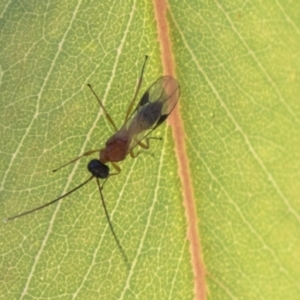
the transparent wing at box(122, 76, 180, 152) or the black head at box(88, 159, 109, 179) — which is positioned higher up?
the transparent wing at box(122, 76, 180, 152)

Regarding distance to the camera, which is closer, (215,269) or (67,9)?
(67,9)

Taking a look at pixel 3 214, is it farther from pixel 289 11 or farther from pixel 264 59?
pixel 289 11

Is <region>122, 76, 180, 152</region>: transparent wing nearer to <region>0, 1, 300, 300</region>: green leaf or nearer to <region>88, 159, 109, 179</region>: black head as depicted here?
<region>0, 1, 300, 300</region>: green leaf

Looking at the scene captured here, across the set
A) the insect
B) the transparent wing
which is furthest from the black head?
the transparent wing

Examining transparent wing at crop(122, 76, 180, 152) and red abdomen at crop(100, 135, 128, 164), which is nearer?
transparent wing at crop(122, 76, 180, 152)

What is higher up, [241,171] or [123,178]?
[123,178]

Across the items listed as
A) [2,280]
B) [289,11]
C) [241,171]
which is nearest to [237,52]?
[289,11]

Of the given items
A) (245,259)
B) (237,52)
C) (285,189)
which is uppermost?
(237,52)
